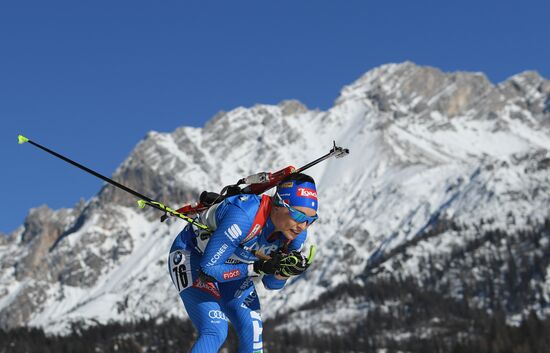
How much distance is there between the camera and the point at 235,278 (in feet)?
43.7

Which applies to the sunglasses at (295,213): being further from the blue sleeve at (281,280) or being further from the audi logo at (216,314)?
the audi logo at (216,314)

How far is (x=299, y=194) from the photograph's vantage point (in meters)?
13.0

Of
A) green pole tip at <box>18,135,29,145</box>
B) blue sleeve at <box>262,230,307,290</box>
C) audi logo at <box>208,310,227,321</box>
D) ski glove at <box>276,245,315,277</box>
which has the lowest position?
audi logo at <box>208,310,227,321</box>

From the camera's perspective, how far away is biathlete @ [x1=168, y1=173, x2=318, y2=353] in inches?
510

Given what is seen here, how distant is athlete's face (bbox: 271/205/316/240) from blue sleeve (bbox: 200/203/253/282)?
43 cm

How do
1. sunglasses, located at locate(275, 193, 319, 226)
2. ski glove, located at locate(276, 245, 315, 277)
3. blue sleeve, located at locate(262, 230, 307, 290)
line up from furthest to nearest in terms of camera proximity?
blue sleeve, located at locate(262, 230, 307, 290)
ski glove, located at locate(276, 245, 315, 277)
sunglasses, located at locate(275, 193, 319, 226)

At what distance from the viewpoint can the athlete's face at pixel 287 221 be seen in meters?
13.0

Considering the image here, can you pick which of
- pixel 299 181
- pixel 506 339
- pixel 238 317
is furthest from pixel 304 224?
pixel 506 339

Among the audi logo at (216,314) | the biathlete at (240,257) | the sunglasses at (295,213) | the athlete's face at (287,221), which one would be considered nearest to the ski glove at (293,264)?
the biathlete at (240,257)

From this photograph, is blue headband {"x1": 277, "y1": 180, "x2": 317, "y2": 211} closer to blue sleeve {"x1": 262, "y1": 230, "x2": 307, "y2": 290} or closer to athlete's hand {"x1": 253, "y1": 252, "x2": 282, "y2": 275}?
athlete's hand {"x1": 253, "y1": 252, "x2": 282, "y2": 275}

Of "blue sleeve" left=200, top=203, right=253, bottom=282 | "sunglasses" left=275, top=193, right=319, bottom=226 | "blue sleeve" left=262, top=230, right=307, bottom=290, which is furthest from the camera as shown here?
"blue sleeve" left=262, top=230, right=307, bottom=290

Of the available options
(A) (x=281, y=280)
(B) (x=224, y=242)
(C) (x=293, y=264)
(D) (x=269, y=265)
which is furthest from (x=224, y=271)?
(A) (x=281, y=280)

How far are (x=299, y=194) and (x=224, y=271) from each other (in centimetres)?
155

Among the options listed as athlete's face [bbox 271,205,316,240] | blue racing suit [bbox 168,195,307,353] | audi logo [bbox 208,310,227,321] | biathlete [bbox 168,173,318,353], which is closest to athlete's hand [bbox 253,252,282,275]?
biathlete [bbox 168,173,318,353]
